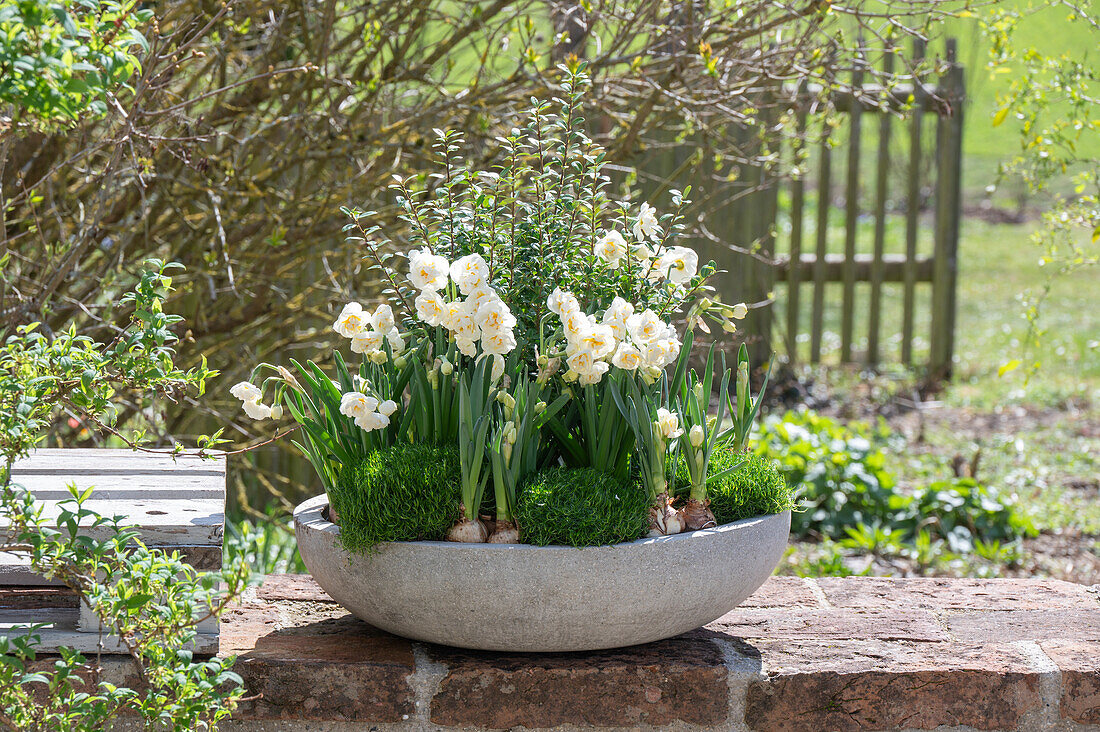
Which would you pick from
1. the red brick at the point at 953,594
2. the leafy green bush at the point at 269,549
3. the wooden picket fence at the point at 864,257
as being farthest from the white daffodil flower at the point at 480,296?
the wooden picket fence at the point at 864,257

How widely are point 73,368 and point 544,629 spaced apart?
0.72m

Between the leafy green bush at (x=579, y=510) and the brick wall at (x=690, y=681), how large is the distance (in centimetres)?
23

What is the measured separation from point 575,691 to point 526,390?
0.45 m

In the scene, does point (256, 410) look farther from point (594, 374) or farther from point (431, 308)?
point (594, 374)

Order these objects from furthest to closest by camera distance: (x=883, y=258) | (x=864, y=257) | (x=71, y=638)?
(x=864, y=257), (x=883, y=258), (x=71, y=638)

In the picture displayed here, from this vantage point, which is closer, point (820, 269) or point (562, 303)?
point (562, 303)

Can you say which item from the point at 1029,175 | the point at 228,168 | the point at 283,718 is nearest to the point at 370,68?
the point at 228,168

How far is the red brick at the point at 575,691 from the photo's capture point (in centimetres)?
152

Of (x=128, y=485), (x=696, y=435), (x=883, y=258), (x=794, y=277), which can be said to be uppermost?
(x=883, y=258)

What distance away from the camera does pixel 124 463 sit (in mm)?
1810

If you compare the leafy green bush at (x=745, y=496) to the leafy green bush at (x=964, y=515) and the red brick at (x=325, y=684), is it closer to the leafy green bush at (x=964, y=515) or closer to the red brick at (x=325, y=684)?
the red brick at (x=325, y=684)

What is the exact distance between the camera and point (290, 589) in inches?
77.8

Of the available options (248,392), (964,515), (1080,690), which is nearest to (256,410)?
(248,392)

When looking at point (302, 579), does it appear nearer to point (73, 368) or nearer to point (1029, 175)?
point (73, 368)
